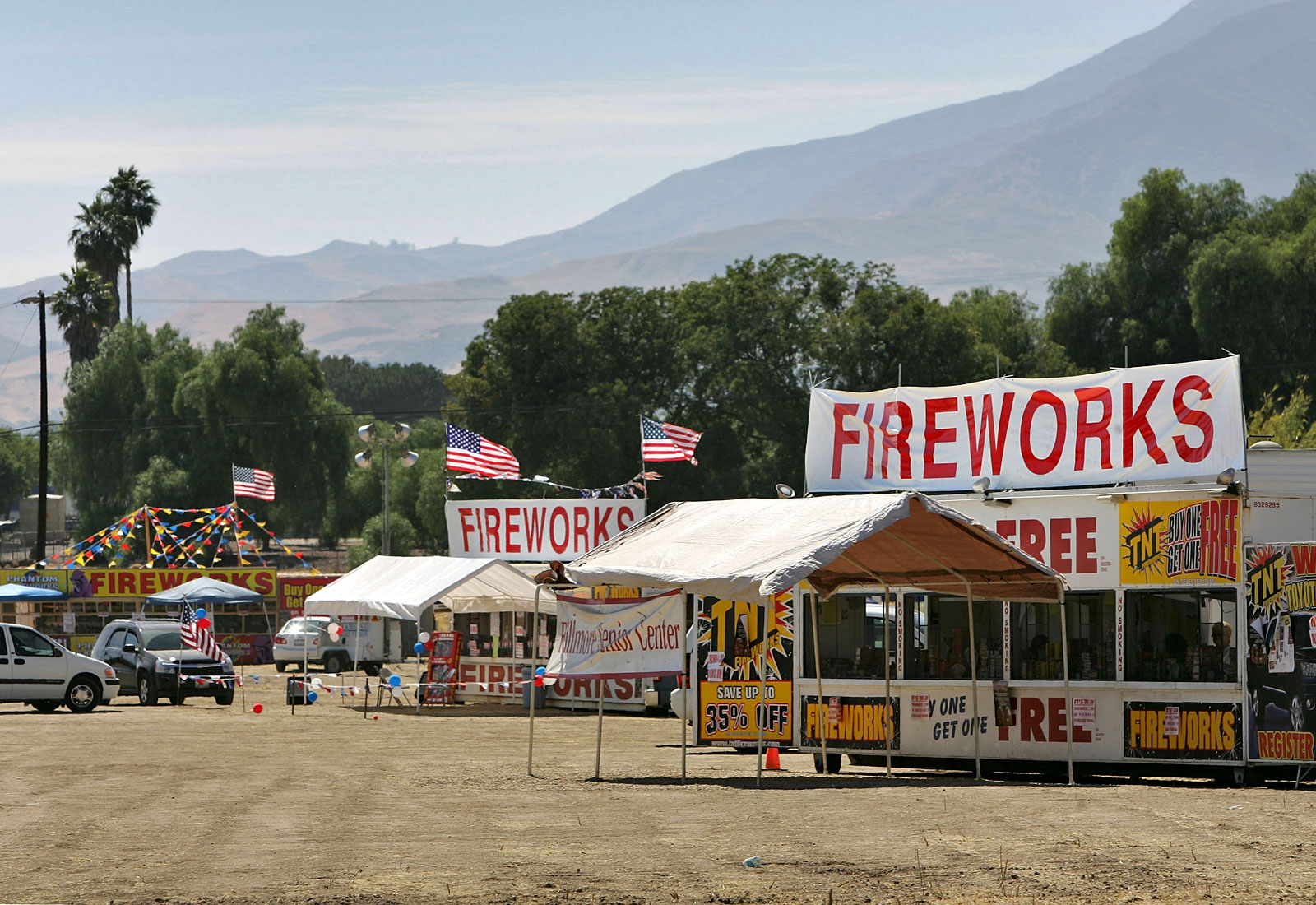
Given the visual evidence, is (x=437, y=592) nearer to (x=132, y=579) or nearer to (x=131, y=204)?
(x=132, y=579)

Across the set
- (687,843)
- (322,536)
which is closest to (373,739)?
(687,843)

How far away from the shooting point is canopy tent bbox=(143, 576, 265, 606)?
1641 inches

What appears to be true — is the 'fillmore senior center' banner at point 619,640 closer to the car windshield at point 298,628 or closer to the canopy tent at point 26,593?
the canopy tent at point 26,593

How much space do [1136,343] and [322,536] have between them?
62.5 metres

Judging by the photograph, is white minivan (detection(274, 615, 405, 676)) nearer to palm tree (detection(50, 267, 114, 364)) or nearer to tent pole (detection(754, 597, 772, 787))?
tent pole (detection(754, 597, 772, 787))

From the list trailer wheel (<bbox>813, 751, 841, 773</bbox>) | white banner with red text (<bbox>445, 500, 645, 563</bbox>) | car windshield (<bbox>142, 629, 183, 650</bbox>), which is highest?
white banner with red text (<bbox>445, 500, 645, 563</bbox>)

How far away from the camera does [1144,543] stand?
16688mm

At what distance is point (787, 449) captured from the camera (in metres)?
68.4

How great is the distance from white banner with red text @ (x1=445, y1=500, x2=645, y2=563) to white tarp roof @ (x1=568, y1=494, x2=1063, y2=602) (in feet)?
48.0

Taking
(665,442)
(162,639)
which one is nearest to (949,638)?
(665,442)

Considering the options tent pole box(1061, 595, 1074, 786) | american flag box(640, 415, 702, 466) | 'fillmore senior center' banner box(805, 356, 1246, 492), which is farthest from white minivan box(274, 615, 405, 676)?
tent pole box(1061, 595, 1074, 786)

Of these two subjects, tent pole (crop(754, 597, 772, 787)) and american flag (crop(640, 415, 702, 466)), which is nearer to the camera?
tent pole (crop(754, 597, 772, 787))

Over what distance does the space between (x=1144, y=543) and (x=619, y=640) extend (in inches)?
222

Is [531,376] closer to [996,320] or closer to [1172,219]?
[996,320]
